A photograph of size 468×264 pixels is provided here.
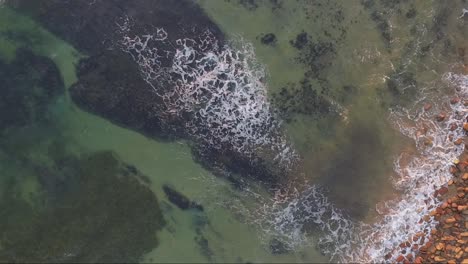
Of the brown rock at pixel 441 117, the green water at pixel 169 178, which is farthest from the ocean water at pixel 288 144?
the brown rock at pixel 441 117

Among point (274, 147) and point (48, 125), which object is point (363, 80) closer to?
point (274, 147)

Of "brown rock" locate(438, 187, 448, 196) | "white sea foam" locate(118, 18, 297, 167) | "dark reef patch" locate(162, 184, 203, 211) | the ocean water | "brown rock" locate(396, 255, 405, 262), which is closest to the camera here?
the ocean water

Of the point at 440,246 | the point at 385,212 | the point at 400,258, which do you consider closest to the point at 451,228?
the point at 440,246

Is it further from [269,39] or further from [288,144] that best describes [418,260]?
[269,39]

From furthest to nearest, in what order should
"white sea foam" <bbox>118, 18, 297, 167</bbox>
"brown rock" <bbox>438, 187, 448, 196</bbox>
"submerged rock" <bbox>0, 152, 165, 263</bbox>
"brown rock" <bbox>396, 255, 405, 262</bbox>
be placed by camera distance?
"white sea foam" <bbox>118, 18, 297, 167</bbox>
"brown rock" <bbox>438, 187, 448, 196</bbox>
"brown rock" <bbox>396, 255, 405, 262</bbox>
"submerged rock" <bbox>0, 152, 165, 263</bbox>

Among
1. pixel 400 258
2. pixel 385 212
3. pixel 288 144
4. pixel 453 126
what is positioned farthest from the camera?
pixel 453 126

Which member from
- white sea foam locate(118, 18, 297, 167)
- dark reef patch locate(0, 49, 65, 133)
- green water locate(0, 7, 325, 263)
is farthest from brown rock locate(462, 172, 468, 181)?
dark reef patch locate(0, 49, 65, 133)

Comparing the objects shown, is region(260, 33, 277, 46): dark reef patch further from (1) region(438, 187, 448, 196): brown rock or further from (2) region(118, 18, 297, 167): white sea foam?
(1) region(438, 187, 448, 196): brown rock
